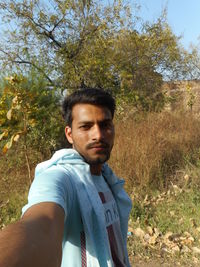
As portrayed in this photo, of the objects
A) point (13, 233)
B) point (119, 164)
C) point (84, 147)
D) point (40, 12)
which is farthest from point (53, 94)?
point (13, 233)

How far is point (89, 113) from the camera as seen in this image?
1.56 meters

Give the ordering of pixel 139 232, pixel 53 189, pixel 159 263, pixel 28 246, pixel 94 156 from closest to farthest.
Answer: pixel 28 246, pixel 53 189, pixel 94 156, pixel 159 263, pixel 139 232

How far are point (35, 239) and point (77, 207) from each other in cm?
45

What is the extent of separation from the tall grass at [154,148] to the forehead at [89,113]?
381 centimetres

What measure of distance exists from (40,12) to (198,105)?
710 cm

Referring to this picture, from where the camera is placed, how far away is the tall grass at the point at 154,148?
5.46 metres

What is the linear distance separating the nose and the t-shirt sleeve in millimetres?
338

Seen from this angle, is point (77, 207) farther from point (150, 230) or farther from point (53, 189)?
point (150, 230)

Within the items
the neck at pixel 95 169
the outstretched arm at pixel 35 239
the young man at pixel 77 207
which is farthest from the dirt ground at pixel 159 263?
the outstretched arm at pixel 35 239

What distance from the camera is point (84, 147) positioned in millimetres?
1510

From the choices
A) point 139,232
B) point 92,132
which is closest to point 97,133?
point 92,132

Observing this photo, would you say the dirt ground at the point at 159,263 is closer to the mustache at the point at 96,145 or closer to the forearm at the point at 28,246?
the mustache at the point at 96,145

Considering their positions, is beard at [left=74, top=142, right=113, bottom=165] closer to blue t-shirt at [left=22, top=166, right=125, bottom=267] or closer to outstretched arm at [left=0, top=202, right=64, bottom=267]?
blue t-shirt at [left=22, top=166, right=125, bottom=267]

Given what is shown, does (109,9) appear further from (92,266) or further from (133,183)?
(92,266)
